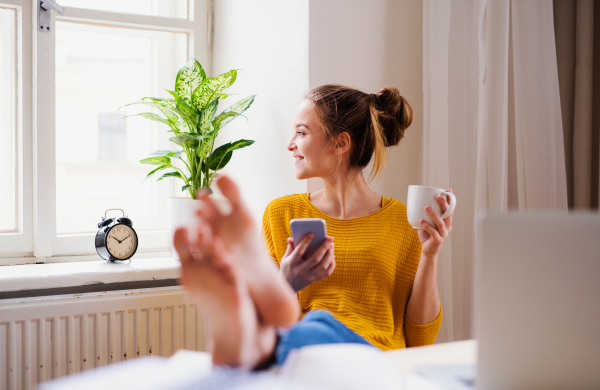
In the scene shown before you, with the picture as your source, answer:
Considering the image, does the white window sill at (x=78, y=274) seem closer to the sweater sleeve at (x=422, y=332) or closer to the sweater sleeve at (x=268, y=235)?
the sweater sleeve at (x=268, y=235)

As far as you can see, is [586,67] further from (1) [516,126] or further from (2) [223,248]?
(2) [223,248]

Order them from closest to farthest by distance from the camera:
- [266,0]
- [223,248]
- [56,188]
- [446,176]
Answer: [223,248] → [446,176] → [266,0] → [56,188]

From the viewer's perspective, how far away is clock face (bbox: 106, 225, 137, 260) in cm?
138

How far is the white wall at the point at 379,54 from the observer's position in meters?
1.29

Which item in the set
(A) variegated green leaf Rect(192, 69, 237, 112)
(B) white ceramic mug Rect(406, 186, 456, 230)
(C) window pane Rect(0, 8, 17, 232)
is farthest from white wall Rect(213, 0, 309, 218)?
(C) window pane Rect(0, 8, 17, 232)

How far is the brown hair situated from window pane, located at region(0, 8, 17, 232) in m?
1.04

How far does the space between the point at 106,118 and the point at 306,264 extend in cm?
132

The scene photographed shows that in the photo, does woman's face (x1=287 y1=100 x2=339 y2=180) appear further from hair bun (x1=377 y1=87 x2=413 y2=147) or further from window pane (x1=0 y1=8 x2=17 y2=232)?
window pane (x1=0 y1=8 x2=17 y2=232)

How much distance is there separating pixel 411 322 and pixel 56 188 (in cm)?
122

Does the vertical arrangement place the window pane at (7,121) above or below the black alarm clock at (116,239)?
above

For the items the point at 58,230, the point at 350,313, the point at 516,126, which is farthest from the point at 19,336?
the point at 516,126

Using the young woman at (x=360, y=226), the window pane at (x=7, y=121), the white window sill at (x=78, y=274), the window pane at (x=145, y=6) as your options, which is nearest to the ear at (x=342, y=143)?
the young woman at (x=360, y=226)

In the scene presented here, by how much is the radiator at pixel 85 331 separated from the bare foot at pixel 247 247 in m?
0.84

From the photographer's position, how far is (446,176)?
1294 millimetres
